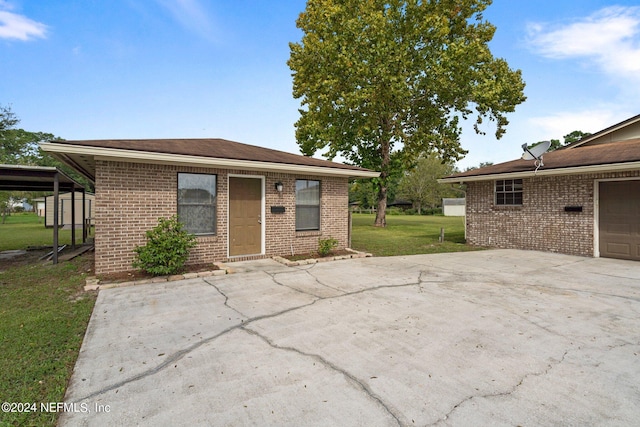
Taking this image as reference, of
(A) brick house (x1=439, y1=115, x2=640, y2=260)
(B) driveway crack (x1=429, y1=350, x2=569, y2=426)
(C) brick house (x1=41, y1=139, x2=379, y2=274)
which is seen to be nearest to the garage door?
(A) brick house (x1=439, y1=115, x2=640, y2=260)

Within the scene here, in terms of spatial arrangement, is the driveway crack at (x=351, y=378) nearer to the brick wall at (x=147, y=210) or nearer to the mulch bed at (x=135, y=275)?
the mulch bed at (x=135, y=275)

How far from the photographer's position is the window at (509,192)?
427 inches

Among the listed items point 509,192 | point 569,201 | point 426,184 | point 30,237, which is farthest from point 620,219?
point 426,184

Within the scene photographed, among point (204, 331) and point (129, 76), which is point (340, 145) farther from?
point (204, 331)

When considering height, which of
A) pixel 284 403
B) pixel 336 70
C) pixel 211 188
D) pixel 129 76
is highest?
pixel 336 70

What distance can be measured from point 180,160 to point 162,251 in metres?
1.96

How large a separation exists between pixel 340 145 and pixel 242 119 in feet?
25.5

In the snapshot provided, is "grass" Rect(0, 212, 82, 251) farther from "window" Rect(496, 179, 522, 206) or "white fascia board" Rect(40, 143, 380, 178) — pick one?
"window" Rect(496, 179, 522, 206)

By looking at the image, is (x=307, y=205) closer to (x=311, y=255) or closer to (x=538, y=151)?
(x=311, y=255)

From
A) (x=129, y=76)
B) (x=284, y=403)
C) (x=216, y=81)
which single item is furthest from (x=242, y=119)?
(x=284, y=403)

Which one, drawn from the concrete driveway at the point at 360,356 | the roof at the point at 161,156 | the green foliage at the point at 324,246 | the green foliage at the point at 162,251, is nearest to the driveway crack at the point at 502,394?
the concrete driveway at the point at 360,356

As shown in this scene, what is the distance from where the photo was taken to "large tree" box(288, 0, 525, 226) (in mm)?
16391

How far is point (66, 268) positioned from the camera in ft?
23.8

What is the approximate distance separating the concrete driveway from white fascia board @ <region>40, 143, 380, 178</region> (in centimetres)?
259
